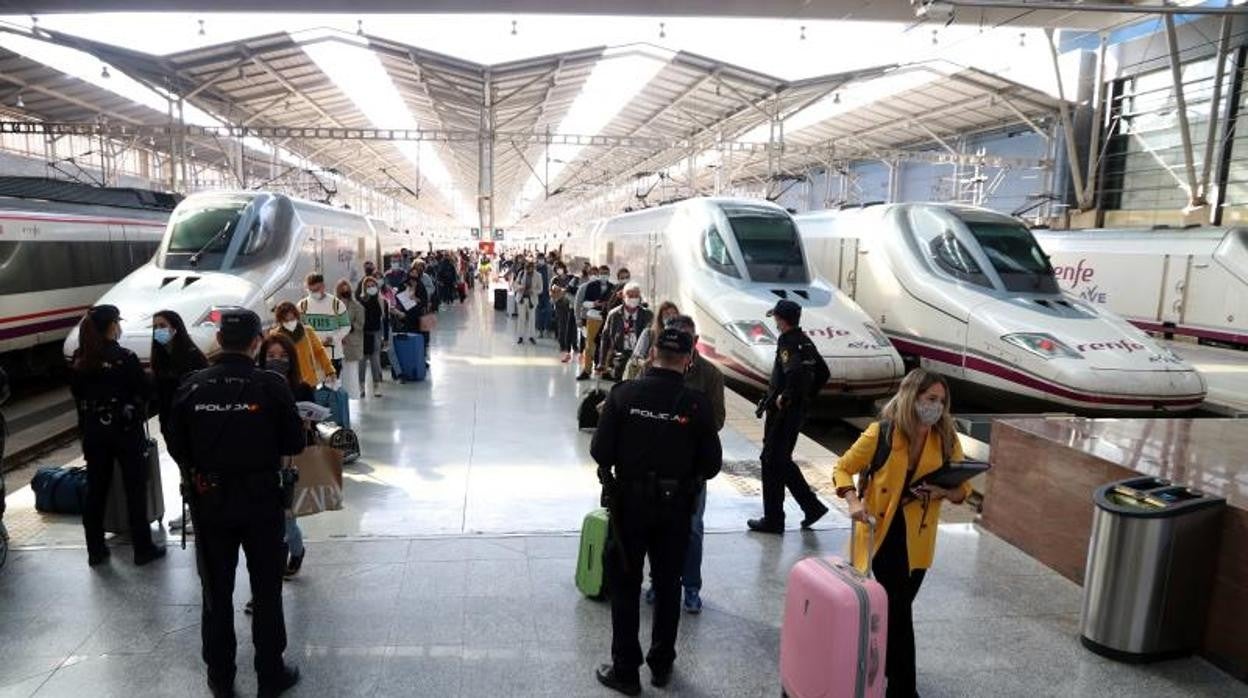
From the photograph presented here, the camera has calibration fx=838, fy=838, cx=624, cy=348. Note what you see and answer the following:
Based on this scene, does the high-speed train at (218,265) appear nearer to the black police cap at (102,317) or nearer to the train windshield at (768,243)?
the black police cap at (102,317)

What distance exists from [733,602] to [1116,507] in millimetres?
1945

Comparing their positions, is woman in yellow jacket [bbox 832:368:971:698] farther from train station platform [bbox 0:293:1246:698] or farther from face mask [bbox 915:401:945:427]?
train station platform [bbox 0:293:1246:698]

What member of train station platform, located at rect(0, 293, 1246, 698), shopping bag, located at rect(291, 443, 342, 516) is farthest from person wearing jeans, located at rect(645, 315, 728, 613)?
shopping bag, located at rect(291, 443, 342, 516)

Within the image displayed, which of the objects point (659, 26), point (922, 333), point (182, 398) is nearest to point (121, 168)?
point (659, 26)

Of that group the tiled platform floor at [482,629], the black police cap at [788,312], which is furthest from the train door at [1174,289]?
the black police cap at [788,312]

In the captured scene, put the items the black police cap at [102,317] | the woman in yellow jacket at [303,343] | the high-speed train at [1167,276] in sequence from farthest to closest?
1. the high-speed train at [1167,276]
2. the woman in yellow jacket at [303,343]
3. the black police cap at [102,317]

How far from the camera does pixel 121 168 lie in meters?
37.7

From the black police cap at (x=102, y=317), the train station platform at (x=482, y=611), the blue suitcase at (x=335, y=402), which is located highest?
the black police cap at (x=102, y=317)

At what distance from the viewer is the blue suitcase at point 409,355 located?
11.2m

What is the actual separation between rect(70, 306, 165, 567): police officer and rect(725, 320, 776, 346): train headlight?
656cm

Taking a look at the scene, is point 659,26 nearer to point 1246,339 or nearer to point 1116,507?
point 1246,339

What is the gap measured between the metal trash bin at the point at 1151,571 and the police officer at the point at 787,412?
1.87 m

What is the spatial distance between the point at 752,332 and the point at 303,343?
5.29 m

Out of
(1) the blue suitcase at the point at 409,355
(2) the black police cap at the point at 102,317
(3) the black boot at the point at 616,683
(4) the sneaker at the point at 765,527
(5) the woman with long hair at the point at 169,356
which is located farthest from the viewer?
(1) the blue suitcase at the point at 409,355
